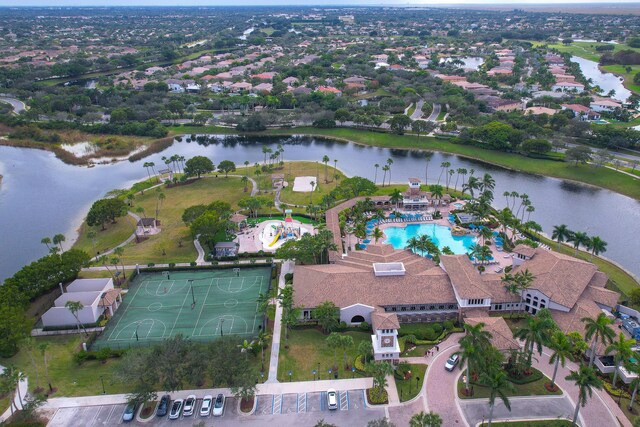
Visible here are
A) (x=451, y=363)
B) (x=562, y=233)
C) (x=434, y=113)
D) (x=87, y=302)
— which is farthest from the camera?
(x=434, y=113)

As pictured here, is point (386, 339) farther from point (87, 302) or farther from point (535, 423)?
point (87, 302)

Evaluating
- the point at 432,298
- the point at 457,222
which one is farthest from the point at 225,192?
the point at 432,298

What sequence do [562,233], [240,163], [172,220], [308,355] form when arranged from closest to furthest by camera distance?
1. [308,355]
2. [562,233]
3. [172,220]
4. [240,163]

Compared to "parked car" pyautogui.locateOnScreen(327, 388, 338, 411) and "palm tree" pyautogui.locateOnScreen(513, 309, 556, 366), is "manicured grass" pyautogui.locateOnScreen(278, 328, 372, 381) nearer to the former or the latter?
"parked car" pyautogui.locateOnScreen(327, 388, 338, 411)

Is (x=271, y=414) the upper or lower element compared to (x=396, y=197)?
upper

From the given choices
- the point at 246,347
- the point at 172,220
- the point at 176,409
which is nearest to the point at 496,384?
the point at 246,347

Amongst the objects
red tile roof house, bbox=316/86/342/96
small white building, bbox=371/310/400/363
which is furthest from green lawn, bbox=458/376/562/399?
red tile roof house, bbox=316/86/342/96

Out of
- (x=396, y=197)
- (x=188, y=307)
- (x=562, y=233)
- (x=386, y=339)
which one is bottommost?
(x=188, y=307)

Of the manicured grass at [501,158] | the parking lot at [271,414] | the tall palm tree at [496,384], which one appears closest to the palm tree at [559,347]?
the tall palm tree at [496,384]
